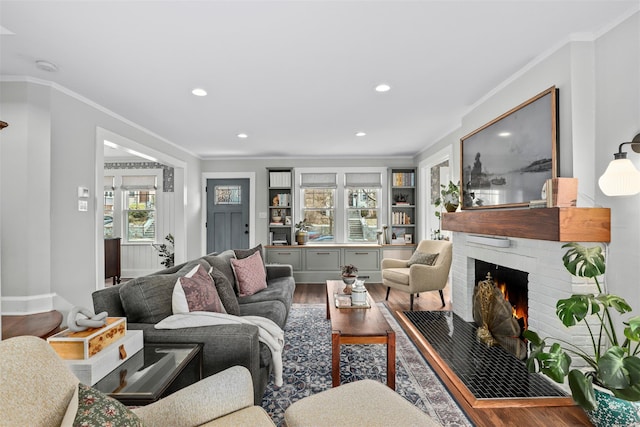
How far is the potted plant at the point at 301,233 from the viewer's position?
6090 millimetres

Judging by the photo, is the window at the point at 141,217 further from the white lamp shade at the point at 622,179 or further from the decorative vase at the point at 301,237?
the white lamp shade at the point at 622,179

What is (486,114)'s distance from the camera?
3199 mm

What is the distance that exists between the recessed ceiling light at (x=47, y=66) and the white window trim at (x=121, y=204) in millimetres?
3942

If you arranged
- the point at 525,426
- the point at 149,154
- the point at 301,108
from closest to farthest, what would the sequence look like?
1. the point at 525,426
2. the point at 301,108
3. the point at 149,154

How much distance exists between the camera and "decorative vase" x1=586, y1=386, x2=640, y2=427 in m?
1.67

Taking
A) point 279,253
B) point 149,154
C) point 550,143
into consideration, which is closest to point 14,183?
point 149,154

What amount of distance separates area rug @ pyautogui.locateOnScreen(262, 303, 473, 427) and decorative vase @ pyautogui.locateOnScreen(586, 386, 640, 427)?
0.69m

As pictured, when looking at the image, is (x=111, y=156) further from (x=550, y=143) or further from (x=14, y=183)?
(x=550, y=143)

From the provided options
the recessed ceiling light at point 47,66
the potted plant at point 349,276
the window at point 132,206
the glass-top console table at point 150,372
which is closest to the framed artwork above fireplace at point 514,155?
the potted plant at point 349,276

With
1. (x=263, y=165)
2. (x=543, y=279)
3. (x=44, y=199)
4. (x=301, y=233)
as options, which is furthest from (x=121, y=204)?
(x=543, y=279)

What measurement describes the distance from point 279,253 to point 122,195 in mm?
3419

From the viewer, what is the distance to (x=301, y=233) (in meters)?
6.09

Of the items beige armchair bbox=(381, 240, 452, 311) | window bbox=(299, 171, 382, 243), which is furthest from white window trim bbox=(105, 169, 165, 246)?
beige armchair bbox=(381, 240, 452, 311)

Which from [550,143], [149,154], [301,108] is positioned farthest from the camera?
[149,154]
